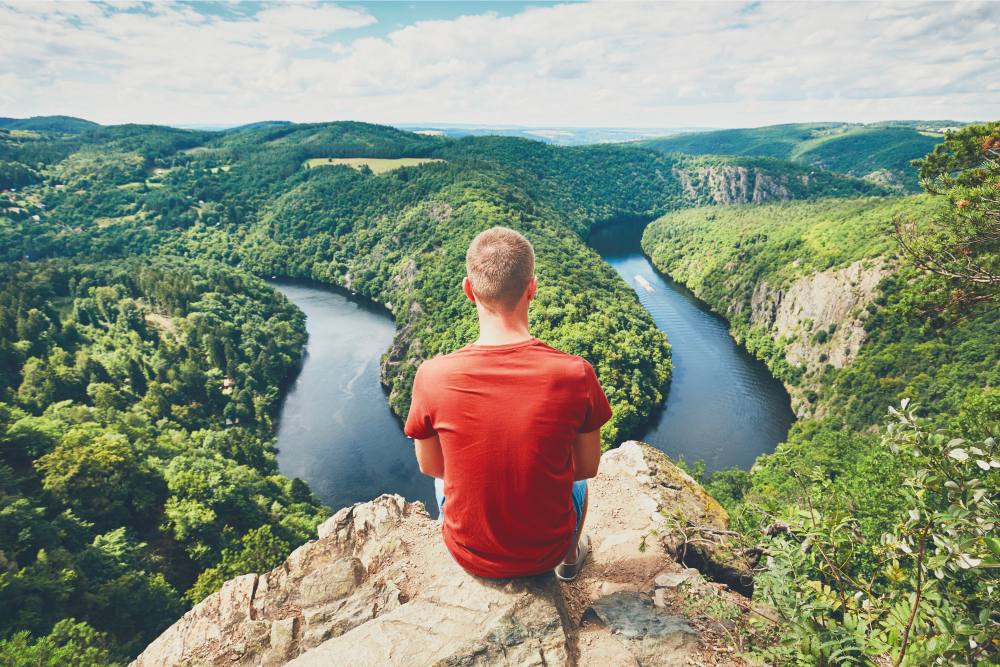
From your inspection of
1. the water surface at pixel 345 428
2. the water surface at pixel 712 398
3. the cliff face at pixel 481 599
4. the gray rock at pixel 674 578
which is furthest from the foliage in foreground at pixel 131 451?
the water surface at pixel 712 398

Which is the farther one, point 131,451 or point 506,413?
point 131,451

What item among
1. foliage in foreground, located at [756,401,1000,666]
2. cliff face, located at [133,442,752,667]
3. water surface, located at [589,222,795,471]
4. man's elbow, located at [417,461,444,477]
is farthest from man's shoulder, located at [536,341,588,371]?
water surface, located at [589,222,795,471]

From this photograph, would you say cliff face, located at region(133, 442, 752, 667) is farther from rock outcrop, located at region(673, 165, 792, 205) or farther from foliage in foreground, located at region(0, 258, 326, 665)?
rock outcrop, located at region(673, 165, 792, 205)

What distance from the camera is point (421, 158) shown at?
180 metres

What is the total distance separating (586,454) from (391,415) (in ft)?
206

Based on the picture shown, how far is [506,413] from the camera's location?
375 centimetres

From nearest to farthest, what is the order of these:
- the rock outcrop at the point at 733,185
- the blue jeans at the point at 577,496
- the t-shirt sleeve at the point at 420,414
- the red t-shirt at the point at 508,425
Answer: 1. the red t-shirt at the point at 508,425
2. the t-shirt sleeve at the point at 420,414
3. the blue jeans at the point at 577,496
4. the rock outcrop at the point at 733,185

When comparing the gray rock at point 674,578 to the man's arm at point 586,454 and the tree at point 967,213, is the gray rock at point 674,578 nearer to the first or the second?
the man's arm at point 586,454

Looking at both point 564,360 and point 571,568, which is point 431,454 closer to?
point 564,360

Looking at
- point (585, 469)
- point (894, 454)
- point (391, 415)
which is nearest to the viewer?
point (894, 454)

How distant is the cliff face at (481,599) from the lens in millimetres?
4582

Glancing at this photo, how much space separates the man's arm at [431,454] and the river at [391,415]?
47.8 metres

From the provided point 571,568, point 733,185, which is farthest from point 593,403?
point 733,185

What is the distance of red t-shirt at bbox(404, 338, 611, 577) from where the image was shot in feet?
12.2
